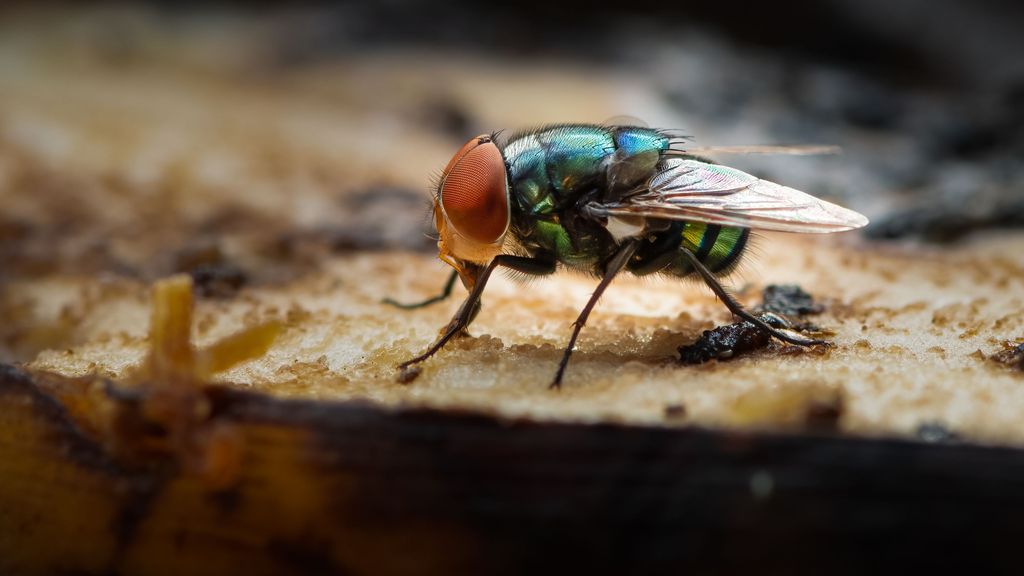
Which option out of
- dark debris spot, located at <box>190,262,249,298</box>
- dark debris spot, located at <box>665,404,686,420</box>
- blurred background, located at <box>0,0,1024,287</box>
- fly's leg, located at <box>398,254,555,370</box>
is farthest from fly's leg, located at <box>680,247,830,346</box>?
dark debris spot, located at <box>190,262,249,298</box>

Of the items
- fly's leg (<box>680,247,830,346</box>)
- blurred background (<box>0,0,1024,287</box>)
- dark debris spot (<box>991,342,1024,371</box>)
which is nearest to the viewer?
dark debris spot (<box>991,342,1024,371</box>)

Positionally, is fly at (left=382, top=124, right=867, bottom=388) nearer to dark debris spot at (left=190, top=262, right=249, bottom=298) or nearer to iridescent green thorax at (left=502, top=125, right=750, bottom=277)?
iridescent green thorax at (left=502, top=125, right=750, bottom=277)

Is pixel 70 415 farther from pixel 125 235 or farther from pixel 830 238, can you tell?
pixel 830 238

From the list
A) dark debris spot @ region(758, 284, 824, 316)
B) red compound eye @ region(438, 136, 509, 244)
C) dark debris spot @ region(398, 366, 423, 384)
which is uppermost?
red compound eye @ region(438, 136, 509, 244)

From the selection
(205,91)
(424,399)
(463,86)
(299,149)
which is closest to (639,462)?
(424,399)

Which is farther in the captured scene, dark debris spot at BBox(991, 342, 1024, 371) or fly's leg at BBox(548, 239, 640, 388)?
fly's leg at BBox(548, 239, 640, 388)

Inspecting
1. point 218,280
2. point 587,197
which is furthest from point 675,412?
point 218,280

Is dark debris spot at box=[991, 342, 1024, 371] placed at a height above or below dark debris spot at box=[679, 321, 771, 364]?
above

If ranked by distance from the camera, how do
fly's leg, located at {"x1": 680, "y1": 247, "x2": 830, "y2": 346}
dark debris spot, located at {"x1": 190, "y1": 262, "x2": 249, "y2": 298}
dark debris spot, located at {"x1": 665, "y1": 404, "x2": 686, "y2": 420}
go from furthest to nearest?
dark debris spot, located at {"x1": 190, "y1": 262, "x2": 249, "y2": 298}, fly's leg, located at {"x1": 680, "y1": 247, "x2": 830, "y2": 346}, dark debris spot, located at {"x1": 665, "y1": 404, "x2": 686, "y2": 420}
